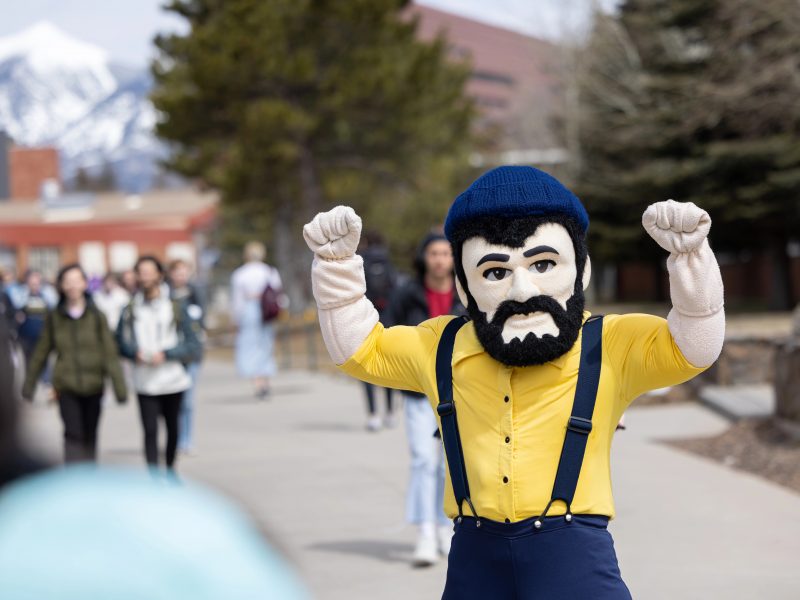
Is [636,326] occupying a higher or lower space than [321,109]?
lower

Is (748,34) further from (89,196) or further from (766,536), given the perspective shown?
(89,196)

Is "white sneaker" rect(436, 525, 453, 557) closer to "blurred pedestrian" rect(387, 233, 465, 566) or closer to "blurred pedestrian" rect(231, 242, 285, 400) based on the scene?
"blurred pedestrian" rect(387, 233, 465, 566)

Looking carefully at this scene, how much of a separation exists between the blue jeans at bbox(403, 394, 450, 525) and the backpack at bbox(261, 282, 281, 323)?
7.74 metres

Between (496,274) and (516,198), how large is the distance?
24 cm

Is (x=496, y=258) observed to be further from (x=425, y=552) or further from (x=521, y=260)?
(x=425, y=552)

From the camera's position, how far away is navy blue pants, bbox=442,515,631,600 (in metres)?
3.08

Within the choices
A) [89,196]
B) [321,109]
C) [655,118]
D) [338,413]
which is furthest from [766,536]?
[89,196]

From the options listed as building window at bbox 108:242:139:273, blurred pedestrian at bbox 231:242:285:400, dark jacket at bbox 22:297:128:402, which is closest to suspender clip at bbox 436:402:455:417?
dark jacket at bbox 22:297:128:402

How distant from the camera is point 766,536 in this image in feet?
20.9

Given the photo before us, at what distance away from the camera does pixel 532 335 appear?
328cm

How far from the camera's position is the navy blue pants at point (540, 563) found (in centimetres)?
308

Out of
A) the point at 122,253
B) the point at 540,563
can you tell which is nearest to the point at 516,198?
the point at 540,563

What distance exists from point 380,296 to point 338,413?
2299 millimetres

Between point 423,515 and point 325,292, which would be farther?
point 423,515
